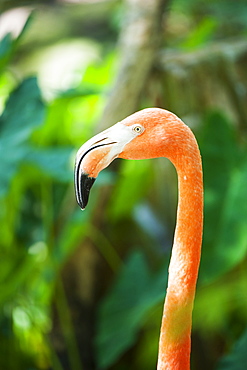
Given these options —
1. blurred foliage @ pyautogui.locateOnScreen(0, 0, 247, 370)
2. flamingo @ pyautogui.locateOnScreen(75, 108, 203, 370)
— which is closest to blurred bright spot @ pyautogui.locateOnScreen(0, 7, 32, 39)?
blurred foliage @ pyautogui.locateOnScreen(0, 0, 247, 370)

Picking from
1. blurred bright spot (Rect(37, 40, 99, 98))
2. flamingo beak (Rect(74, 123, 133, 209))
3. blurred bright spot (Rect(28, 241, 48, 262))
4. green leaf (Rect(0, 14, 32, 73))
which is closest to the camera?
flamingo beak (Rect(74, 123, 133, 209))

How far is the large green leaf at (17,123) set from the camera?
132cm

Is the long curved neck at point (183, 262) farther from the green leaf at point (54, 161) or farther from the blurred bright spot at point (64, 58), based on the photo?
the blurred bright spot at point (64, 58)

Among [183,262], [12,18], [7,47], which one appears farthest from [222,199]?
[12,18]

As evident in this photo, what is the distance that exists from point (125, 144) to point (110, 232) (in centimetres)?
134

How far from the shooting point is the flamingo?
2.31 ft

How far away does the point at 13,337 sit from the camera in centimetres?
164

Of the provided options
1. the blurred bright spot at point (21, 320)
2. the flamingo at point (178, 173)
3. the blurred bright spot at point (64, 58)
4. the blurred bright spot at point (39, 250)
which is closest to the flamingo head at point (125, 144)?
the flamingo at point (178, 173)

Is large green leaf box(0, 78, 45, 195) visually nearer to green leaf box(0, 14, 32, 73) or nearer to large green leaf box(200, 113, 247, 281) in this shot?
green leaf box(0, 14, 32, 73)

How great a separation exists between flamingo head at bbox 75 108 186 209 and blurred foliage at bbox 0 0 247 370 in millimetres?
578

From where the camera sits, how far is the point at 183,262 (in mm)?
758

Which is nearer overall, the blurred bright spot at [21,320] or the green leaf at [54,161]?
the green leaf at [54,161]

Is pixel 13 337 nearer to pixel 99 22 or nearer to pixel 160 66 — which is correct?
pixel 160 66

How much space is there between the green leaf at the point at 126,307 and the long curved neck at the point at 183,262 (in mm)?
712
